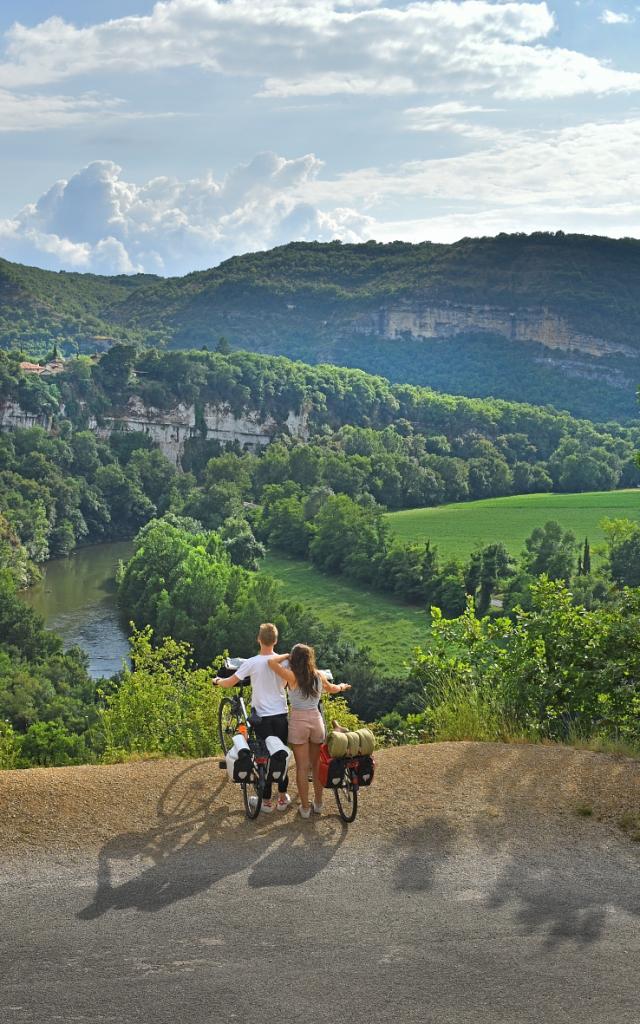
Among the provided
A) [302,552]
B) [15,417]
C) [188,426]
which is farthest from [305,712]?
[188,426]

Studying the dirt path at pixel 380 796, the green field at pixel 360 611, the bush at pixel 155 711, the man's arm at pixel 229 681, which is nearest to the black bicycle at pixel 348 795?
the dirt path at pixel 380 796

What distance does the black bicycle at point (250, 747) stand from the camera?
1000 centimetres

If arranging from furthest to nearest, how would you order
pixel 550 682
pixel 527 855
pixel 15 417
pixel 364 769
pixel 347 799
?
pixel 15 417, pixel 550 682, pixel 347 799, pixel 364 769, pixel 527 855

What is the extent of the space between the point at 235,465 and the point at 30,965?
137m

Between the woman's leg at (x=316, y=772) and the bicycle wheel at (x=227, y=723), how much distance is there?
1252 mm

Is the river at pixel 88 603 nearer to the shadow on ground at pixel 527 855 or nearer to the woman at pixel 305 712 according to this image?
the woman at pixel 305 712

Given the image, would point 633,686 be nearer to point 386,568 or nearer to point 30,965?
point 30,965

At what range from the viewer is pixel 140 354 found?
558ft

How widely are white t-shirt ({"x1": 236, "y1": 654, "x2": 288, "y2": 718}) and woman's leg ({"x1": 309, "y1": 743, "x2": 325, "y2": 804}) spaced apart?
47 cm

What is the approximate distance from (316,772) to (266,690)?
40.1 inches

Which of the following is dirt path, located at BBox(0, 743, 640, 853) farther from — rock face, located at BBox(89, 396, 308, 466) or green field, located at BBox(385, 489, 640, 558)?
rock face, located at BBox(89, 396, 308, 466)

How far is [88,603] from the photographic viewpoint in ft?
275

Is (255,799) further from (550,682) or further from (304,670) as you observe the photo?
(550,682)

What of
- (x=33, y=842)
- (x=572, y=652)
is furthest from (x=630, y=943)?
(x=572, y=652)
